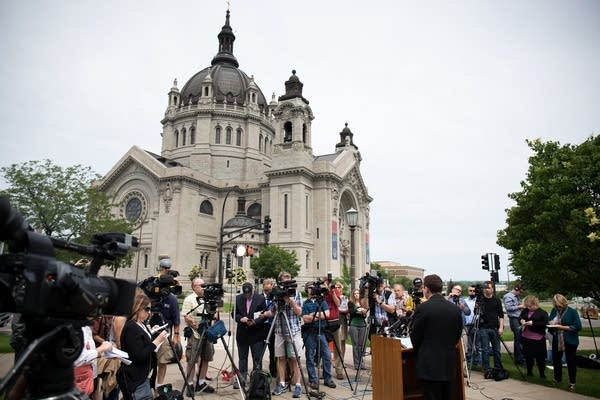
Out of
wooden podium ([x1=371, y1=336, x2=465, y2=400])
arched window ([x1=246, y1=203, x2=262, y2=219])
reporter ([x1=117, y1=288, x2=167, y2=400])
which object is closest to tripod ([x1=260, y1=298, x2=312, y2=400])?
wooden podium ([x1=371, y1=336, x2=465, y2=400])

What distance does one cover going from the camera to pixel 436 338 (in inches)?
211

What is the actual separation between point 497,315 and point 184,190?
48906 millimetres

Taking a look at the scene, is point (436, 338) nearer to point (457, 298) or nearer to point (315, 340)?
point (315, 340)

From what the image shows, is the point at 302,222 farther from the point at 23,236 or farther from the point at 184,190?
the point at 23,236

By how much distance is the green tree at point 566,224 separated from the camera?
47.0ft

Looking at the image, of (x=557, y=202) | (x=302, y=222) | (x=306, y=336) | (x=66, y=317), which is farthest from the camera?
(x=302, y=222)

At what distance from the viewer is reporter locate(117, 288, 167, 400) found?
5.30m

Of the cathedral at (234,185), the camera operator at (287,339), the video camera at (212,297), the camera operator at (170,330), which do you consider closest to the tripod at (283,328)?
the camera operator at (287,339)

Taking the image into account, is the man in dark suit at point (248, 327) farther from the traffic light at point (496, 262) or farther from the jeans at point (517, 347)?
the traffic light at point (496, 262)

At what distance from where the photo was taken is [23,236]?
2.49 meters

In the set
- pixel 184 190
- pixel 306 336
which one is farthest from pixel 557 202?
pixel 184 190

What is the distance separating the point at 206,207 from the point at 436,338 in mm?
56375

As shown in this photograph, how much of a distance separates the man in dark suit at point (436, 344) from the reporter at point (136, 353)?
3.74m

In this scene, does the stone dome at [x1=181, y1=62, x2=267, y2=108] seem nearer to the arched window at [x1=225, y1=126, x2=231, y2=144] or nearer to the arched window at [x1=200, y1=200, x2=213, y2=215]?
the arched window at [x1=225, y1=126, x2=231, y2=144]
